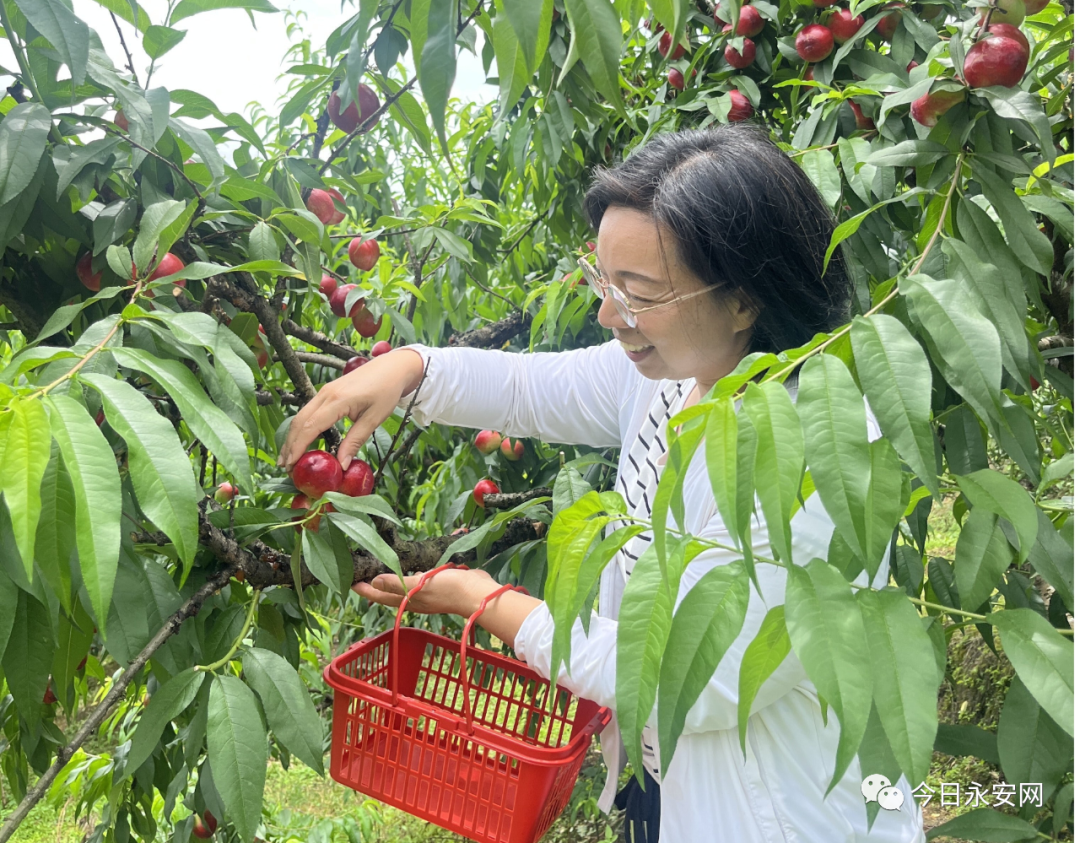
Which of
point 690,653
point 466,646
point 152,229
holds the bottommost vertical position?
point 466,646

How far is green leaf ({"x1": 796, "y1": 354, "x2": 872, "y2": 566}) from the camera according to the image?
0.52 m

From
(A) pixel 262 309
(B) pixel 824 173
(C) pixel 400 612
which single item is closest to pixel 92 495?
(C) pixel 400 612

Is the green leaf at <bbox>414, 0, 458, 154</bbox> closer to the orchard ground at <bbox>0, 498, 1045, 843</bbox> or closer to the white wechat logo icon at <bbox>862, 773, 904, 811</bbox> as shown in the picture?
the white wechat logo icon at <bbox>862, 773, 904, 811</bbox>

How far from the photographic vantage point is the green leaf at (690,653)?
577 millimetres

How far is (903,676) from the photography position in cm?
53

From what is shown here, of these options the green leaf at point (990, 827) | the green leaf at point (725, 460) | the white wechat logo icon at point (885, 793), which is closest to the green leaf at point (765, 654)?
the green leaf at point (725, 460)

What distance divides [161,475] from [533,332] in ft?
3.47

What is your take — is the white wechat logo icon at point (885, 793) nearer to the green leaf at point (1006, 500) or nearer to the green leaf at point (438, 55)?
the green leaf at point (1006, 500)

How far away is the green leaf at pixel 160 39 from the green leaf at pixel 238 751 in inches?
27.4

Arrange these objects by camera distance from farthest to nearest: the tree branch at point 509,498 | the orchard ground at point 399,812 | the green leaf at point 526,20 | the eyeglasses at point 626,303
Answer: the orchard ground at point 399,812
the tree branch at point 509,498
the eyeglasses at point 626,303
the green leaf at point 526,20

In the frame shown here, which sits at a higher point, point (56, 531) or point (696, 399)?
point (56, 531)

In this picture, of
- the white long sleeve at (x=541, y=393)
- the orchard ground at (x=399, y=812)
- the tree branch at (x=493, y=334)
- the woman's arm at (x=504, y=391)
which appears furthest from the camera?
the orchard ground at (x=399, y=812)

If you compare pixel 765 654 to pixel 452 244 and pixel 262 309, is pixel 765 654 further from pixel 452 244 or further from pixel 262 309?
pixel 452 244

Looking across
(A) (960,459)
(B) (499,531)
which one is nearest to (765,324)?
(A) (960,459)
